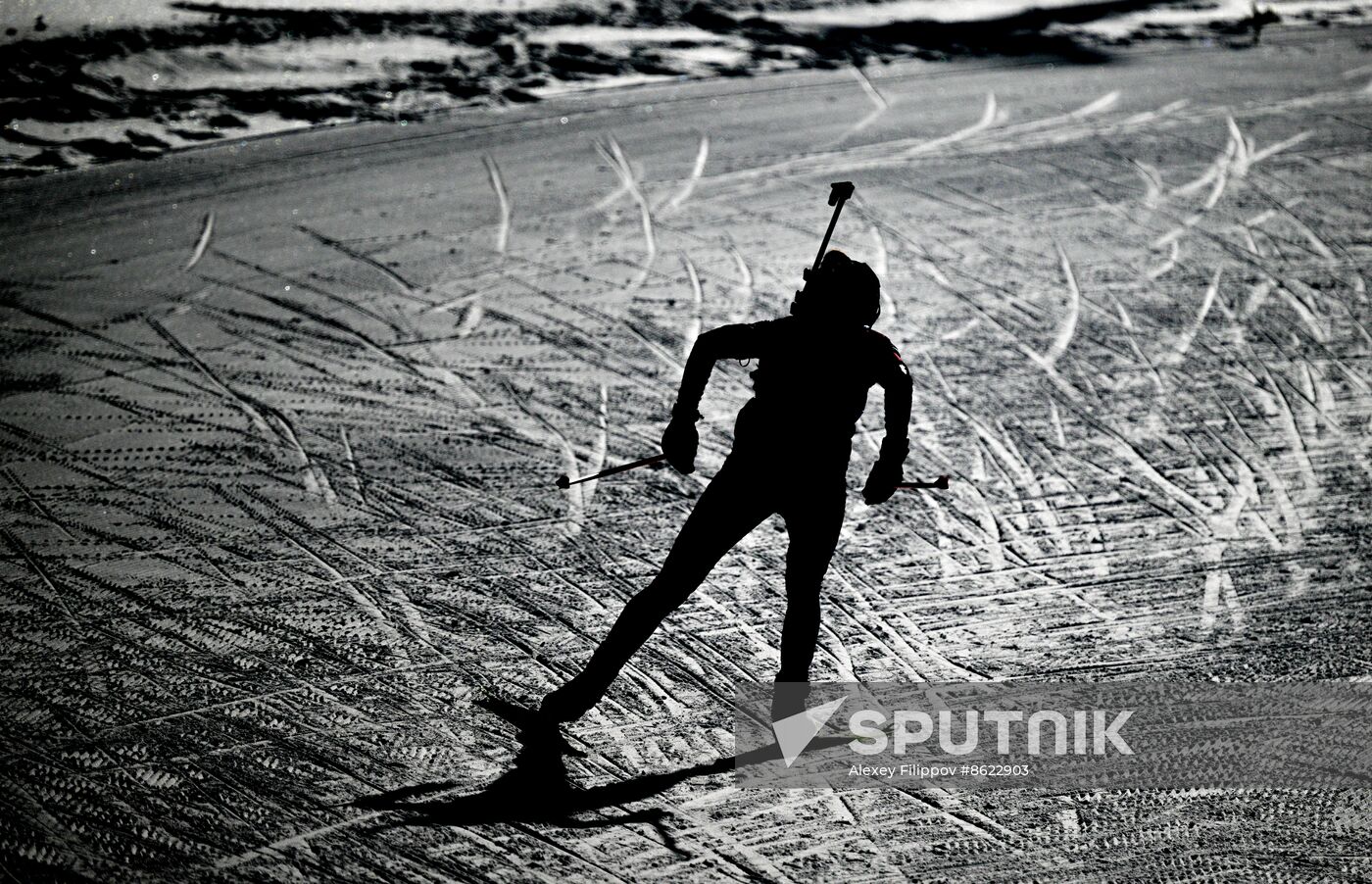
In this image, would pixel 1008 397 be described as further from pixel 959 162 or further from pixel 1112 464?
pixel 959 162

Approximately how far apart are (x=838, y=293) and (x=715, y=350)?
0.46 metres

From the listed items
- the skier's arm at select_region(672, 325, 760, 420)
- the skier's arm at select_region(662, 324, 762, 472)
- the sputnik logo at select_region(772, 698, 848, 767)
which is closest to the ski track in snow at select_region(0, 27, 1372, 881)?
the sputnik logo at select_region(772, 698, 848, 767)

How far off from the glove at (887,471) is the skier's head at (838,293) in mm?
495

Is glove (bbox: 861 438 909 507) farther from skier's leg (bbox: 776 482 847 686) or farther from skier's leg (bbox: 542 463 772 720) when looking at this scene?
skier's leg (bbox: 542 463 772 720)

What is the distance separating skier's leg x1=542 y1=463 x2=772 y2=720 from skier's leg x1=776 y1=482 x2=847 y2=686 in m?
0.15

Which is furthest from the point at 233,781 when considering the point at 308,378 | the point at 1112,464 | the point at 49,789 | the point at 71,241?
the point at 71,241

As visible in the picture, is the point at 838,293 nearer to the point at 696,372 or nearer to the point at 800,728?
the point at 696,372

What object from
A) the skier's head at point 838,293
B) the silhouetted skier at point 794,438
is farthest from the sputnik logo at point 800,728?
the skier's head at point 838,293

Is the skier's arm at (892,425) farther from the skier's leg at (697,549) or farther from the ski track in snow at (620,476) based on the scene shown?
the ski track in snow at (620,476)

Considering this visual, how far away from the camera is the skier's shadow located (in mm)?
4555

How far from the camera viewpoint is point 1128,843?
4.61m

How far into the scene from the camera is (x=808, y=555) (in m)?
4.74

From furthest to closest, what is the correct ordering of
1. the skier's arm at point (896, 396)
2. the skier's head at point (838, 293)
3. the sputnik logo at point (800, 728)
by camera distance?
1. the sputnik logo at point (800, 728)
2. the skier's arm at point (896, 396)
3. the skier's head at point (838, 293)

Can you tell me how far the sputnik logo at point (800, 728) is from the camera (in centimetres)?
502
